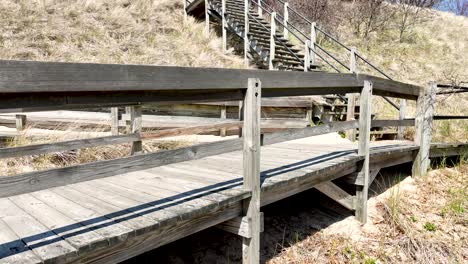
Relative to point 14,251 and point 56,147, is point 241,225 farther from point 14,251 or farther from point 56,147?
point 56,147

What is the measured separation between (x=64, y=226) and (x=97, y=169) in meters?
0.43

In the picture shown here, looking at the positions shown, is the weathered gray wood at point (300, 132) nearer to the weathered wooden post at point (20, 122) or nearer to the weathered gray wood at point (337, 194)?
the weathered gray wood at point (337, 194)

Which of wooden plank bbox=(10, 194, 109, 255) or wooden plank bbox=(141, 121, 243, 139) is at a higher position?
wooden plank bbox=(141, 121, 243, 139)

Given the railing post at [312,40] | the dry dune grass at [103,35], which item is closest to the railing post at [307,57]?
the railing post at [312,40]

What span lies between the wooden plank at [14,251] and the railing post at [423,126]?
4.79m

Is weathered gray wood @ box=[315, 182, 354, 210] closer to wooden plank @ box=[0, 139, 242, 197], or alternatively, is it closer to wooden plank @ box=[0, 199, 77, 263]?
wooden plank @ box=[0, 139, 242, 197]

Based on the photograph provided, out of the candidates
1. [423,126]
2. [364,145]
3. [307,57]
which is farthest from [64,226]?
[307,57]

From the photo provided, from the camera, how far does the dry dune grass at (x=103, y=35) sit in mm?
10352

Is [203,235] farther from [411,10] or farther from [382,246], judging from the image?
[411,10]

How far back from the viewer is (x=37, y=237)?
1.96m

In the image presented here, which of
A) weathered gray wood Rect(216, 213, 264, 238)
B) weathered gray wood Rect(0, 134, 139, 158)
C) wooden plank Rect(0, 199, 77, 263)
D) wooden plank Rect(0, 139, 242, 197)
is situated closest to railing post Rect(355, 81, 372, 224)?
weathered gray wood Rect(216, 213, 264, 238)

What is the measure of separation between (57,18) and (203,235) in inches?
442

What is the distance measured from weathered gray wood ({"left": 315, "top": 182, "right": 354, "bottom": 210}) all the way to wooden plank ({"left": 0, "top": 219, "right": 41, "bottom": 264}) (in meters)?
2.71

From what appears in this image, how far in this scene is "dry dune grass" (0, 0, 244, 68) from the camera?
408 inches
